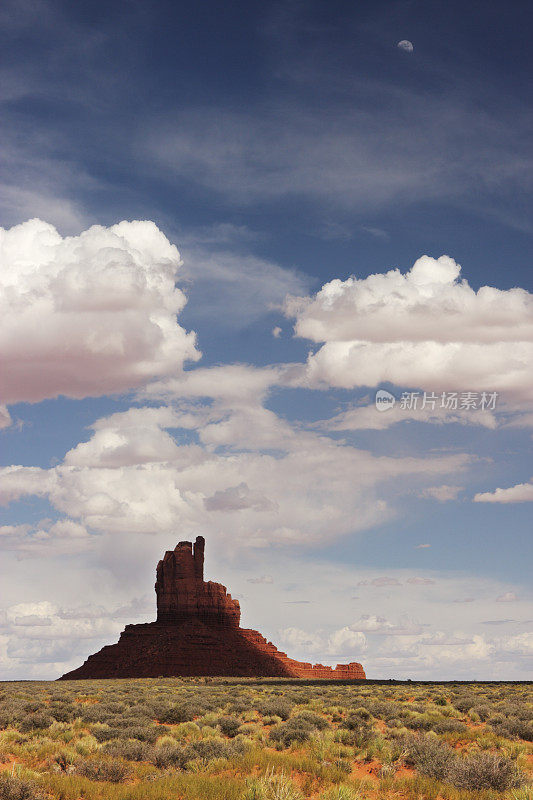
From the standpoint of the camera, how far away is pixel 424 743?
18953mm

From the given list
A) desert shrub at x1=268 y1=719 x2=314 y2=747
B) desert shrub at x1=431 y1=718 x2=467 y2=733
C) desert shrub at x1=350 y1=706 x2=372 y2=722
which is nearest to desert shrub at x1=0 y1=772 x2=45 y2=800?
desert shrub at x1=268 y1=719 x2=314 y2=747

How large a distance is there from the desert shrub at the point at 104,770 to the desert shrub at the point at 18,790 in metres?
2.22

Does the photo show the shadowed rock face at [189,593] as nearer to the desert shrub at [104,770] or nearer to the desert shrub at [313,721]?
the desert shrub at [313,721]

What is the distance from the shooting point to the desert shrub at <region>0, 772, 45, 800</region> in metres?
12.8

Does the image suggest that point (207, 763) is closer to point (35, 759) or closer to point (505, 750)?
point (35, 759)

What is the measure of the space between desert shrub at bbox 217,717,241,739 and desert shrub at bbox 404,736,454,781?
20.9 feet

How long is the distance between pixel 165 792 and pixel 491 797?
6261 mm

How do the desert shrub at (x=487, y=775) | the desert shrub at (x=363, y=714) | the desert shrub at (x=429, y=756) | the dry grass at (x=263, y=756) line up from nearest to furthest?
the dry grass at (x=263, y=756) → the desert shrub at (x=487, y=775) → the desert shrub at (x=429, y=756) → the desert shrub at (x=363, y=714)

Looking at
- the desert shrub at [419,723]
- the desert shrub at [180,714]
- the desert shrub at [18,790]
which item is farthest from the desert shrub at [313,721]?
the desert shrub at [18,790]

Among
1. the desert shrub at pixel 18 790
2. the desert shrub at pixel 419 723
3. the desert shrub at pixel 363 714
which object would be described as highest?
the desert shrub at pixel 18 790

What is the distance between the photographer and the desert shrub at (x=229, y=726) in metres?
23.8

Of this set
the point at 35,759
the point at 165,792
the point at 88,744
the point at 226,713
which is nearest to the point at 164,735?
the point at 88,744

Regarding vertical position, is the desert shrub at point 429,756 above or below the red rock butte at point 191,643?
above

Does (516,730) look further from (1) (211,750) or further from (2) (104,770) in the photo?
(2) (104,770)
